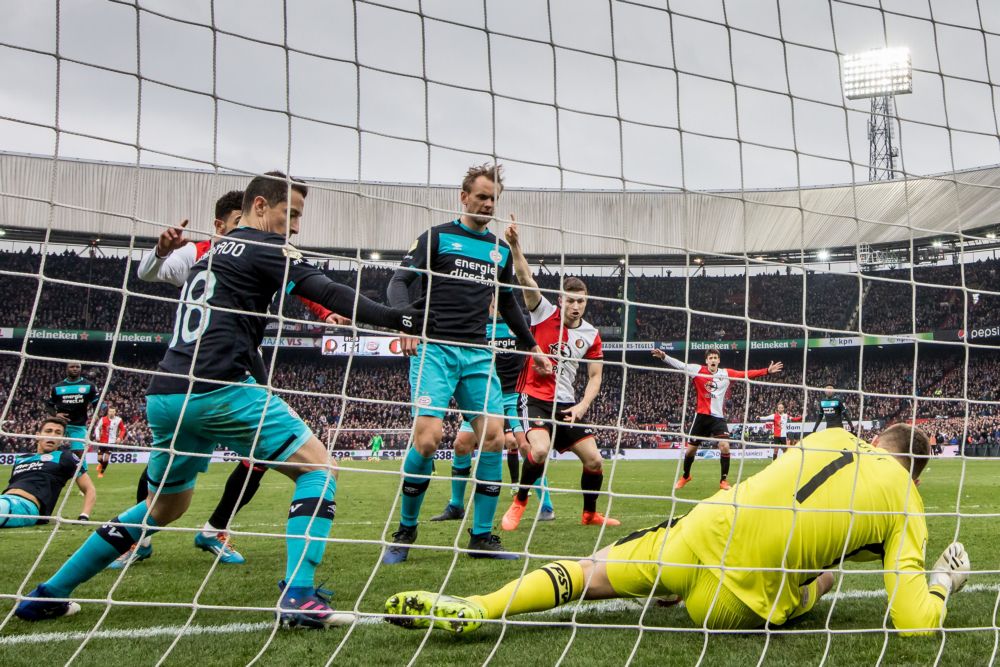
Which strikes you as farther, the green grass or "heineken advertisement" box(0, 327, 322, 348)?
"heineken advertisement" box(0, 327, 322, 348)

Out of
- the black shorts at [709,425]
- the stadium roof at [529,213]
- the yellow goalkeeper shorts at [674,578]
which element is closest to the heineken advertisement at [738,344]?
the stadium roof at [529,213]

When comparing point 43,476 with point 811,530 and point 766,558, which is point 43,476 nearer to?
point 766,558

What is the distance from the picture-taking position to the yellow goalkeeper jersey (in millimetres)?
2928

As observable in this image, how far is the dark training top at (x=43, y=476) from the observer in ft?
17.8

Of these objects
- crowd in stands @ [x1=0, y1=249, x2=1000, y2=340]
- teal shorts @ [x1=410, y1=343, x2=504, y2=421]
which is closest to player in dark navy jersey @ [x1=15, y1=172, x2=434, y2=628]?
teal shorts @ [x1=410, y1=343, x2=504, y2=421]

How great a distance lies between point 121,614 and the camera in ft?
10.7

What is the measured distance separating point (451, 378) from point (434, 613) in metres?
1.87

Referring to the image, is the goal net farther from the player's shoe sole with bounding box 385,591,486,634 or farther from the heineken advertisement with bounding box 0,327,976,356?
the heineken advertisement with bounding box 0,327,976,356

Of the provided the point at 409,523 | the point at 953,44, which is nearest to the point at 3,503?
the point at 409,523

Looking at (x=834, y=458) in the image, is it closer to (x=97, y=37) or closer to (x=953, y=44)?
(x=953, y=44)

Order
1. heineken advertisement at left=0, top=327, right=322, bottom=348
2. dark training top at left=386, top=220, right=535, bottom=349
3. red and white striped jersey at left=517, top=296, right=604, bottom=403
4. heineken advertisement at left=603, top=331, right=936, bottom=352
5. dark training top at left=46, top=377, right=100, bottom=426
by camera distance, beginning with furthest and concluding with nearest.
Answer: heineken advertisement at left=603, top=331, right=936, bottom=352 < heineken advertisement at left=0, top=327, right=322, bottom=348 < dark training top at left=46, top=377, right=100, bottom=426 < red and white striped jersey at left=517, top=296, right=604, bottom=403 < dark training top at left=386, top=220, right=535, bottom=349

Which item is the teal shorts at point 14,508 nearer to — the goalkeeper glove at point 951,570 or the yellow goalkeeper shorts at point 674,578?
the yellow goalkeeper shorts at point 674,578

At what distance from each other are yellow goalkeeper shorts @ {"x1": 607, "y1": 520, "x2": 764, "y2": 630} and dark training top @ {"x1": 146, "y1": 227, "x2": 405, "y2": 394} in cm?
152

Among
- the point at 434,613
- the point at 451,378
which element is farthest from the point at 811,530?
the point at 451,378
